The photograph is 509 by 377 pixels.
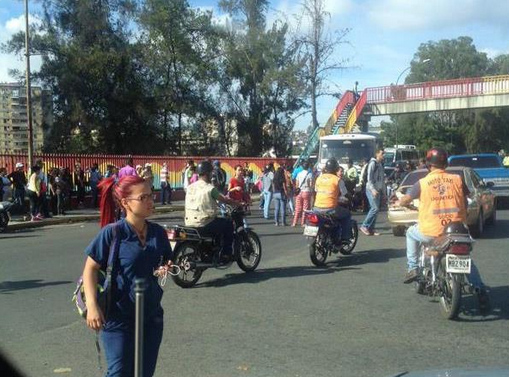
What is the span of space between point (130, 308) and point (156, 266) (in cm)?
30

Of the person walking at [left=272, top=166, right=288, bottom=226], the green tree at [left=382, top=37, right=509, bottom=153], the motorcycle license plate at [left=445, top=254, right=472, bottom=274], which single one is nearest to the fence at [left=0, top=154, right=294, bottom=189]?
the person walking at [left=272, top=166, right=288, bottom=226]

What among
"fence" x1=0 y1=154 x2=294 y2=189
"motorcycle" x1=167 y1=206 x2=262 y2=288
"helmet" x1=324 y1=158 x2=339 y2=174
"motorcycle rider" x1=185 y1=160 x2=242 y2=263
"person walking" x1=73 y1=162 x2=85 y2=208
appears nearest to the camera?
"motorcycle" x1=167 y1=206 x2=262 y2=288

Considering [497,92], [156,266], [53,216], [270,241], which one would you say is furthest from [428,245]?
[497,92]

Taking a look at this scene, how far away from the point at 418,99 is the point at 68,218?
2966cm

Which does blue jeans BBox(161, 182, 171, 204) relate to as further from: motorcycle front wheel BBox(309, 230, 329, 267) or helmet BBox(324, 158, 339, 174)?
motorcycle front wheel BBox(309, 230, 329, 267)

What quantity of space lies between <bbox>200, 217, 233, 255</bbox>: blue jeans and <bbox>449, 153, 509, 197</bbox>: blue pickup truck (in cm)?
1280

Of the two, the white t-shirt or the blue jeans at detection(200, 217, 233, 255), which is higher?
the white t-shirt

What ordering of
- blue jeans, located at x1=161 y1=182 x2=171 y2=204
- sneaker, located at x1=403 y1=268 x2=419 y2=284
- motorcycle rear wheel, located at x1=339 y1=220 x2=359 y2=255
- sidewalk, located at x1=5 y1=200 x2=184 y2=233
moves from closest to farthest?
1. sneaker, located at x1=403 y1=268 x2=419 y2=284
2. motorcycle rear wheel, located at x1=339 y1=220 x2=359 y2=255
3. sidewalk, located at x1=5 y1=200 x2=184 y2=233
4. blue jeans, located at x1=161 y1=182 x2=171 y2=204

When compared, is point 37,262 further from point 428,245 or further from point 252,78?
point 252,78

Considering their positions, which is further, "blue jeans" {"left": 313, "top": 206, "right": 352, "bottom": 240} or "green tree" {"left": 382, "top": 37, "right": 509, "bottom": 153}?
"green tree" {"left": 382, "top": 37, "right": 509, "bottom": 153}

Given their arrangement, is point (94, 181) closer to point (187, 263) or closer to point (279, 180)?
point (279, 180)

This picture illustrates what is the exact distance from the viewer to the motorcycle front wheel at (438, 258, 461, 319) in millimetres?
6914

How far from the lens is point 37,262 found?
11.5m

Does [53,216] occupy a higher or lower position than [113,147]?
lower
